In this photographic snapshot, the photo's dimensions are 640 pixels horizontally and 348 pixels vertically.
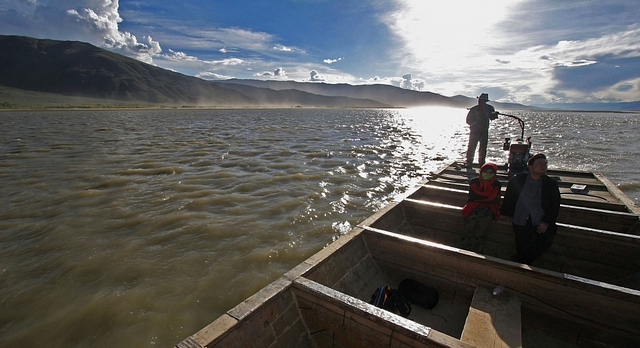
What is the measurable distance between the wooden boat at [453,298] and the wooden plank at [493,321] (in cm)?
1

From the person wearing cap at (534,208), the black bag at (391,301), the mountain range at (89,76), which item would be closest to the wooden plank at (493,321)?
the black bag at (391,301)

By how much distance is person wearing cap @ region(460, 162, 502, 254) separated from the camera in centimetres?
473

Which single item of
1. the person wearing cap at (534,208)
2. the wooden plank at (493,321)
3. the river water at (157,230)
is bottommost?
the river water at (157,230)

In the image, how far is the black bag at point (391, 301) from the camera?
3580mm

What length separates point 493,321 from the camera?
307cm

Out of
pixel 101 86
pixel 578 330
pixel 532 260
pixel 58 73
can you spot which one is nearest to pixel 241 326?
pixel 578 330

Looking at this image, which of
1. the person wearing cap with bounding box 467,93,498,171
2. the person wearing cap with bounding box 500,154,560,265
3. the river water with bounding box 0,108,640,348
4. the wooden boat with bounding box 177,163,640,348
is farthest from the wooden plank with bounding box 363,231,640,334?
the person wearing cap with bounding box 467,93,498,171

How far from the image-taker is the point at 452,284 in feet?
12.7

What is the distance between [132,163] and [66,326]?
10123 mm

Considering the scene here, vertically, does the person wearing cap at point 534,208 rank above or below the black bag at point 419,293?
above

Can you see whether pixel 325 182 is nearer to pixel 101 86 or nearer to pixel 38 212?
pixel 38 212

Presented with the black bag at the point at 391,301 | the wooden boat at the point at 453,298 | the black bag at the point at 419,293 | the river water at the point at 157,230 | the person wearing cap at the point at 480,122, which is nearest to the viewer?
the wooden boat at the point at 453,298

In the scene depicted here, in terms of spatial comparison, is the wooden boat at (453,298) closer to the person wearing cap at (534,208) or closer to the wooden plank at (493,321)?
the wooden plank at (493,321)

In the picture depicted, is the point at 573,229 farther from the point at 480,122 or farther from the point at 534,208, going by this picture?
the point at 480,122
